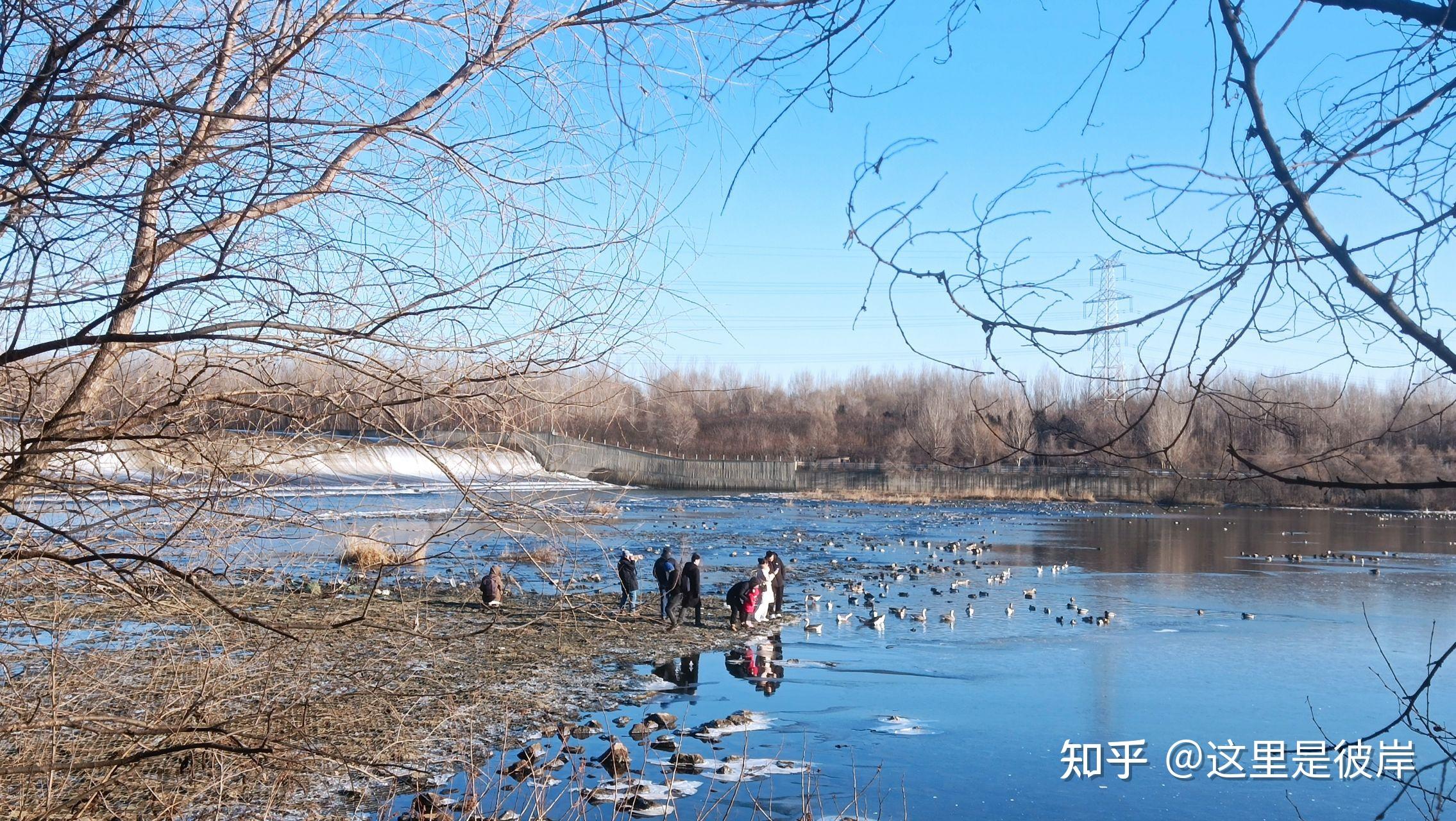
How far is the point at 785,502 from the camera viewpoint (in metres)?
55.4

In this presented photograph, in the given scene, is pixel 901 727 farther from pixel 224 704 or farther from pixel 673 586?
pixel 224 704

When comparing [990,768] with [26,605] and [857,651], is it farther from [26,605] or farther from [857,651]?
[26,605]

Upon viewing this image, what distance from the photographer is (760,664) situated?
13172mm

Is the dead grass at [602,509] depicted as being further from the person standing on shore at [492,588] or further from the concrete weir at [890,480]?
the concrete weir at [890,480]

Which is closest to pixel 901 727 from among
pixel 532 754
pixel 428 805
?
pixel 532 754

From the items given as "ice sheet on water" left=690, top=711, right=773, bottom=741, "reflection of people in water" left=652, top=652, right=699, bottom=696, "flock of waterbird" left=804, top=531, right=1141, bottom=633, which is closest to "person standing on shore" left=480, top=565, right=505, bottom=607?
"reflection of people in water" left=652, top=652, right=699, bottom=696

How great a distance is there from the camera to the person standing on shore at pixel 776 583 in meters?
16.6

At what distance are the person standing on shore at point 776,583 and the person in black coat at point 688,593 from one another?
1.43 meters

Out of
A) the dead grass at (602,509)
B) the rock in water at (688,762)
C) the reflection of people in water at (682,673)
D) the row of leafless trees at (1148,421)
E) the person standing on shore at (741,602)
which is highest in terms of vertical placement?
the row of leafless trees at (1148,421)

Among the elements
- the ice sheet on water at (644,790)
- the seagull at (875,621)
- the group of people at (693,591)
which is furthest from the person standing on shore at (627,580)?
the ice sheet on water at (644,790)

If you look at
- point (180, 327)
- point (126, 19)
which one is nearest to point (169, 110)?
→ point (126, 19)

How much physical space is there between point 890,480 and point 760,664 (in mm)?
52641

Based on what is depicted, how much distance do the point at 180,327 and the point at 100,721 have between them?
1.37 metres

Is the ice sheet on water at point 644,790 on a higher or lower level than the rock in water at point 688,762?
lower
